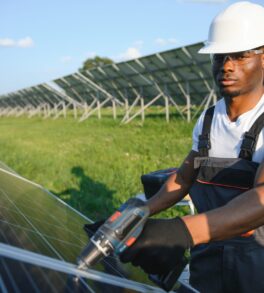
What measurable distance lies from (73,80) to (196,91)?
27.3 ft

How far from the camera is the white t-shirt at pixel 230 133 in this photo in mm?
1792

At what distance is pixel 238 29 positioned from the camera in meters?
1.82

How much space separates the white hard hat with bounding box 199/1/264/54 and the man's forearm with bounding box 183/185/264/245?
597mm

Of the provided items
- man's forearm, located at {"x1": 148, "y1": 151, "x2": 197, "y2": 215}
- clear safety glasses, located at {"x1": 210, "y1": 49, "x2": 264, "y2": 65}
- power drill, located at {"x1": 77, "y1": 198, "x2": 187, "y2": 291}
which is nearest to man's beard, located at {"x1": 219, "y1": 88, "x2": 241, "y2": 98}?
clear safety glasses, located at {"x1": 210, "y1": 49, "x2": 264, "y2": 65}

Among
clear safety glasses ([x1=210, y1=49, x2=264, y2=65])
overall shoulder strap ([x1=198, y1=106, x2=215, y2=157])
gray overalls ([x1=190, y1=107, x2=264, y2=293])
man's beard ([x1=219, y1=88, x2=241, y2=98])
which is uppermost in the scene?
clear safety glasses ([x1=210, y1=49, x2=264, y2=65])

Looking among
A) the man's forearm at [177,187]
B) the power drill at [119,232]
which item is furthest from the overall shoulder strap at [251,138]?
the power drill at [119,232]

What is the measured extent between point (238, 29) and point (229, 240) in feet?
2.68

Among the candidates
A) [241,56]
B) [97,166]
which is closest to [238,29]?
[241,56]

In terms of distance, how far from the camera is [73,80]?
73.2 feet

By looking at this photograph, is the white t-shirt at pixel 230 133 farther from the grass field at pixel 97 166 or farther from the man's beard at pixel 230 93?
the grass field at pixel 97 166

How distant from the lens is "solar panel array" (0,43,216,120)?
1415cm

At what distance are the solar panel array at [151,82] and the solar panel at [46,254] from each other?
36.5ft

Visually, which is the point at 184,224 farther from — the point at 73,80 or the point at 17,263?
the point at 73,80

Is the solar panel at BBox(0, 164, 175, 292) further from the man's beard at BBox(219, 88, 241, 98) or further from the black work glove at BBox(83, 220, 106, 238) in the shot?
the man's beard at BBox(219, 88, 241, 98)
